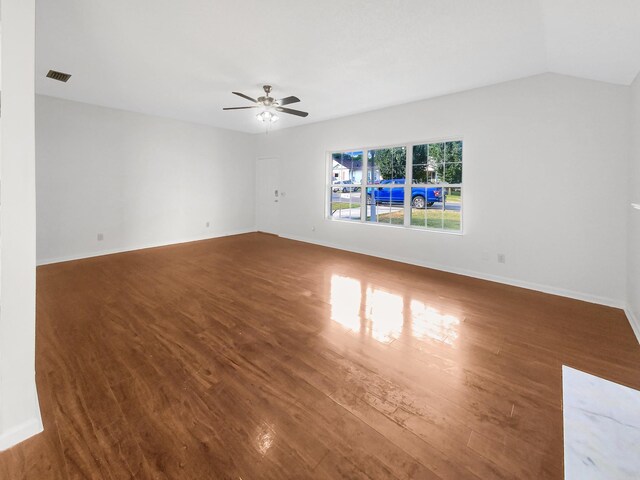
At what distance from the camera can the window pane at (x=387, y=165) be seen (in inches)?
203

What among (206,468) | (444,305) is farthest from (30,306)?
(444,305)

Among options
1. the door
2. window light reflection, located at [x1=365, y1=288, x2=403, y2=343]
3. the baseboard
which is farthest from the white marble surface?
the door

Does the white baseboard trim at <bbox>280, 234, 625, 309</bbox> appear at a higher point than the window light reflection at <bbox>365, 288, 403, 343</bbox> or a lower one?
higher

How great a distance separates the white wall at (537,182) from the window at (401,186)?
20 centimetres

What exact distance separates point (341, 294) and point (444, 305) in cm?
119

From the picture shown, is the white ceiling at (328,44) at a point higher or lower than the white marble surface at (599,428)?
higher

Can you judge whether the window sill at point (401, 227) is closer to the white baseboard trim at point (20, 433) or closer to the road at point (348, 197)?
the road at point (348, 197)

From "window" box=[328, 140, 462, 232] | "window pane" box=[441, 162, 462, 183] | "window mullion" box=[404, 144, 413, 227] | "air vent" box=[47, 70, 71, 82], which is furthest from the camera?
Result: "window mullion" box=[404, 144, 413, 227]

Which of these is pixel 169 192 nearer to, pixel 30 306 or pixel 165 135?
pixel 165 135

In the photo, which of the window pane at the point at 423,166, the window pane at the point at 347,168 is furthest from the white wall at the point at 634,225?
the window pane at the point at 347,168

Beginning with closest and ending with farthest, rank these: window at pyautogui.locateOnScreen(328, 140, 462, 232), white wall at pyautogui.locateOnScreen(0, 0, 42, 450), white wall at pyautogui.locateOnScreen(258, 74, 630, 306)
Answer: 1. white wall at pyautogui.locateOnScreen(0, 0, 42, 450)
2. white wall at pyautogui.locateOnScreen(258, 74, 630, 306)
3. window at pyautogui.locateOnScreen(328, 140, 462, 232)

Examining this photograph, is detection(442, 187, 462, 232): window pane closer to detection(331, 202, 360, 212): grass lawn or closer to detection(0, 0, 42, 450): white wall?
detection(331, 202, 360, 212): grass lawn

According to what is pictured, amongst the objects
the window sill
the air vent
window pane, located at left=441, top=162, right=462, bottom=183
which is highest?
the air vent

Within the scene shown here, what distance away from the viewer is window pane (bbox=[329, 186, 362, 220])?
594 cm
